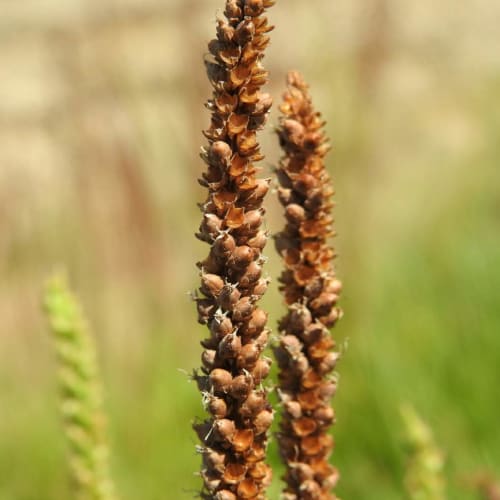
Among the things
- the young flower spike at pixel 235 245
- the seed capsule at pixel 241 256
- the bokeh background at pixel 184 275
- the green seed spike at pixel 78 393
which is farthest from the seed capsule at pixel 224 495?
the bokeh background at pixel 184 275

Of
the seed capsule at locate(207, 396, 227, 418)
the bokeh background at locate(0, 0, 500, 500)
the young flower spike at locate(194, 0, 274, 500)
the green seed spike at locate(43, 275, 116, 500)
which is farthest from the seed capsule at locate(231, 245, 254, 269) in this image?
the bokeh background at locate(0, 0, 500, 500)

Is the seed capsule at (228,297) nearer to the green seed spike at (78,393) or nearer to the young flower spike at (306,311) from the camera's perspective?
the young flower spike at (306,311)

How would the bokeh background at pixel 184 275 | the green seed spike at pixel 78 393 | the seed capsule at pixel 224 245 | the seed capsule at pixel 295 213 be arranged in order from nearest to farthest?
the seed capsule at pixel 224 245, the seed capsule at pixel 295 213, the green seed spike at pixel 78 393, the bokeh background at pixel 184 275

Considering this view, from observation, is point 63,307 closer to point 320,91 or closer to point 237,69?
point 237,69

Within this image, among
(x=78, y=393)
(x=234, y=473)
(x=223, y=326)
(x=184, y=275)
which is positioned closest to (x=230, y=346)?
(x=223, y=326)

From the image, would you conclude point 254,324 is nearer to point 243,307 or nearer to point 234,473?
point 243,307

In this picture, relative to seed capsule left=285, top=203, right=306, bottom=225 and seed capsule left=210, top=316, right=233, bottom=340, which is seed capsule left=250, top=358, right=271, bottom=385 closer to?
seed capsule left=210, top=316, right=233, bottom=340

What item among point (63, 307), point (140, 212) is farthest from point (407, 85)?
point (63, 307)
